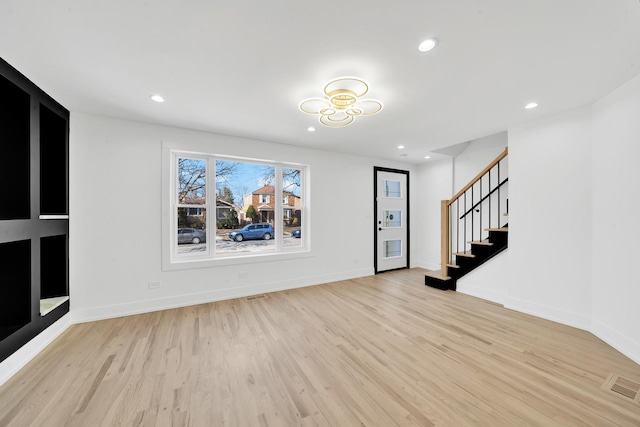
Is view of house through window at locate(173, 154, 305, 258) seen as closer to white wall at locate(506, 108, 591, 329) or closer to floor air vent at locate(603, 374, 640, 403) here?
white wall at locate(506, 108, 591, 329)

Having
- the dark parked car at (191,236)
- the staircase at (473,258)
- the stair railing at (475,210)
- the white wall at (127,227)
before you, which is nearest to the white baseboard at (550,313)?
the staircase at (473,258)

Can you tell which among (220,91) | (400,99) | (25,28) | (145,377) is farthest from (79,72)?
(400,99)

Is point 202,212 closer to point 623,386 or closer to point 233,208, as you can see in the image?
point 233,208

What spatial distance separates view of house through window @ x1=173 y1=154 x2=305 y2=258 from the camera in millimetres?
3664

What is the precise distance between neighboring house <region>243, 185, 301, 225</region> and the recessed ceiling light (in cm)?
315

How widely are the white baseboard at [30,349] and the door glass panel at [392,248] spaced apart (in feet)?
17.2

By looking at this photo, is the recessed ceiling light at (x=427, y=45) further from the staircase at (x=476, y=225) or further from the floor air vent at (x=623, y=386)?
the floor air vent at (x=623, y=386)

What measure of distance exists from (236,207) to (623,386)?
461cm

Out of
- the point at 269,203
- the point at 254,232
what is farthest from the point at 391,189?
the point at 254,232

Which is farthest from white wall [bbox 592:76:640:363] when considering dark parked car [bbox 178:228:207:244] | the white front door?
dark parked car [bbox 178:228:207:244]

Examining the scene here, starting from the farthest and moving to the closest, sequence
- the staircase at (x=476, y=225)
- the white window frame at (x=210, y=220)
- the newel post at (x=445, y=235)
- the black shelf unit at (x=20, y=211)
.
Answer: the newel post at (x=445, y=235), the staircase at (x=476, y=225), the white window frame at (x=210, y=220), the black shelf unit at (x=20, y=211)

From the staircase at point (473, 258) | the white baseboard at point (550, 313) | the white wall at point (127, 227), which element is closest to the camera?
the white baseboard at point (550, 313)

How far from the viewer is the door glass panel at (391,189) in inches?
218

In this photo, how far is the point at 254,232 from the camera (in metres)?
4.20
